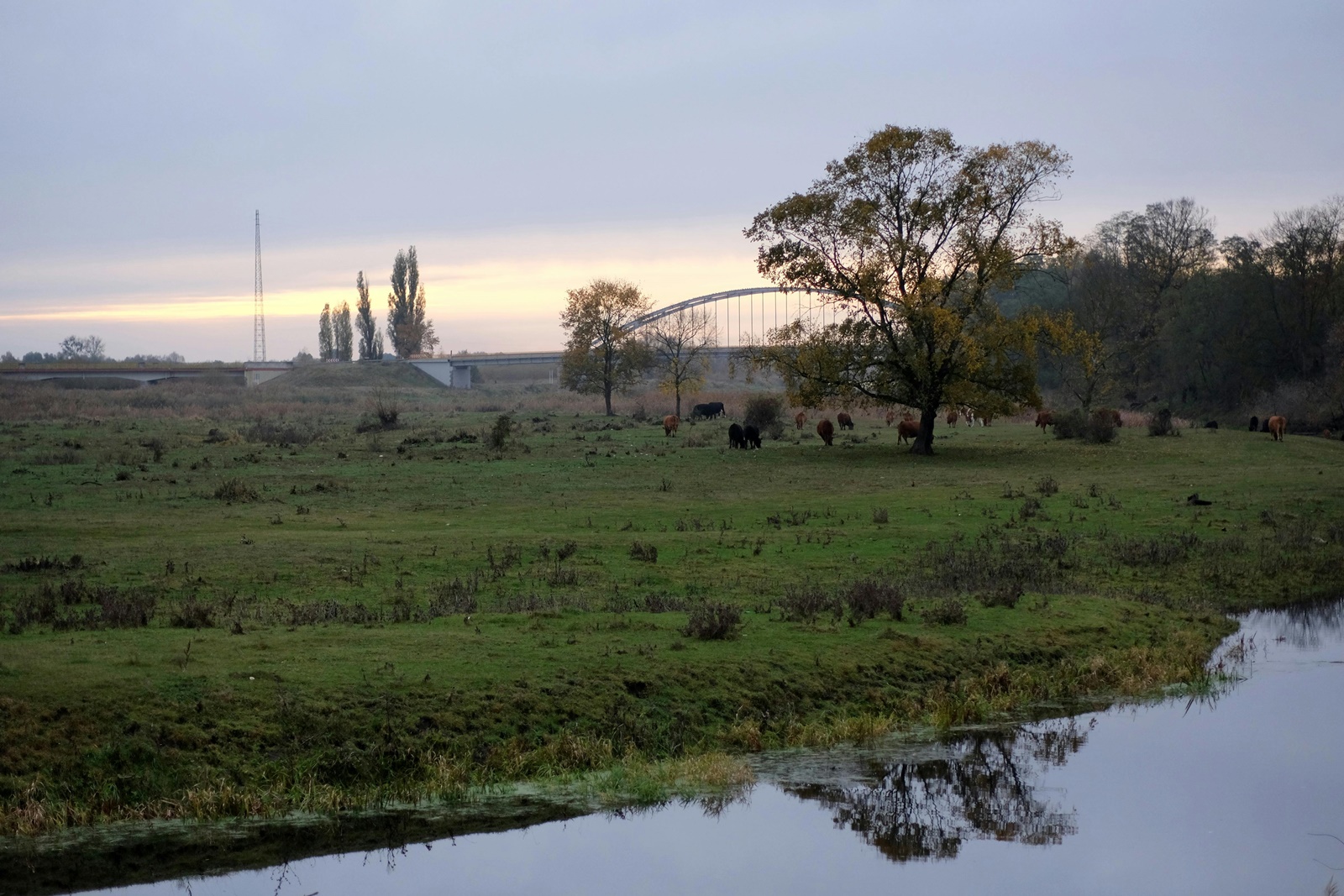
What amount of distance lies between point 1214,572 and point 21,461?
3732cm

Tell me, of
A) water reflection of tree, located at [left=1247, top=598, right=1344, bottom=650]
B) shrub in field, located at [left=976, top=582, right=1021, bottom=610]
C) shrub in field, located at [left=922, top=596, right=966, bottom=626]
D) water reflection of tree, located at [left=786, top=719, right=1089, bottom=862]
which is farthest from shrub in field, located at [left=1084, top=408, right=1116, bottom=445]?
water reflection of tree, located at [left=786, top=719, right=1089, bottom=862]

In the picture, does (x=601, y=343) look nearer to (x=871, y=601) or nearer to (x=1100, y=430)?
(x=1100, y=430)

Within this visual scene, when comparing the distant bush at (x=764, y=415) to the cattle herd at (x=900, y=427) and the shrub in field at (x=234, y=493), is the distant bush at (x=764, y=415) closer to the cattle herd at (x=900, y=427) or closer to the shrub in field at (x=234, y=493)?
the cattle herd at (x=900, y=427)

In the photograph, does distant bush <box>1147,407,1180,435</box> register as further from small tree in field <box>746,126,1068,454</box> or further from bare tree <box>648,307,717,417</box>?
bare tree <box>648,307,717,417</box>

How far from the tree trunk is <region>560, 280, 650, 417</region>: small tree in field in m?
42.3

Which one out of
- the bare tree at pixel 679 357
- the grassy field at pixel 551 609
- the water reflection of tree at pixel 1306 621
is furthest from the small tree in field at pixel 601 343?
the water reflection of tree at pixel 1306 621

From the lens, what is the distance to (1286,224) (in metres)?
80.2

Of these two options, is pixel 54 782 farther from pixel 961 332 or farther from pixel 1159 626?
pixel 961 332

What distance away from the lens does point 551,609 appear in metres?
16.4

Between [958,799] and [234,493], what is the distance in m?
24.0

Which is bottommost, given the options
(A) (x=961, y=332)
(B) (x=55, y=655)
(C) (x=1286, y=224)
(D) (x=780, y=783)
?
(D) (x=780, y=783)

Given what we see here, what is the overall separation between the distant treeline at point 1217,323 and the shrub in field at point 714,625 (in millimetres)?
53786

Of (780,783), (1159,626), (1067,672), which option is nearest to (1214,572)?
(1159,626)

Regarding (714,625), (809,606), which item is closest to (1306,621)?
(809,606)
